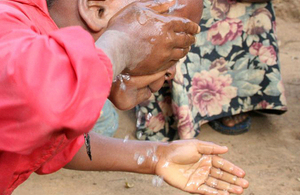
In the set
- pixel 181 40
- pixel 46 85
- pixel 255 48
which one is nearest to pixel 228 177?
pixel 181 40

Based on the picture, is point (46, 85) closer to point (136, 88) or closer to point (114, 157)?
point (136, 88)

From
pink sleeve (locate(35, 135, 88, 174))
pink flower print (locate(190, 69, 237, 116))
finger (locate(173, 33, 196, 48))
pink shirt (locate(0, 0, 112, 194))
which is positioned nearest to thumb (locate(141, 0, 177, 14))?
finger (locate(173, 33, 196, 48))

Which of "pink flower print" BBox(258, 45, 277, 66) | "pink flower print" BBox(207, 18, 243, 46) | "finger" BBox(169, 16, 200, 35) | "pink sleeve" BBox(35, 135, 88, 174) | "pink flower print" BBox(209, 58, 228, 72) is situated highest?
"finger" BBox(169, 16, 200, 35)

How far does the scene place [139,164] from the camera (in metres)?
2.18

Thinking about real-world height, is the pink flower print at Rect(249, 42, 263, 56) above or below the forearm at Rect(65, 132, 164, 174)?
below

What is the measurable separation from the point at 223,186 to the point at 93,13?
979mm

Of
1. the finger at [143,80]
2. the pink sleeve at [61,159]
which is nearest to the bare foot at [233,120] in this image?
the pink sleeve at [61,159]

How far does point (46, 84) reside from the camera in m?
1.24

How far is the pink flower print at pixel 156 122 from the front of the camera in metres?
3.79

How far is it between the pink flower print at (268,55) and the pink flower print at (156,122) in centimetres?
94

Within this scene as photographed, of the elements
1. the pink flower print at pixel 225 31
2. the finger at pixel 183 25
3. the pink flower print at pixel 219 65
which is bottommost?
the pink flower print at pixel 219 65

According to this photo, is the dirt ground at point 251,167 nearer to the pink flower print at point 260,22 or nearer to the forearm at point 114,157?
the pink flower print at point 260,22

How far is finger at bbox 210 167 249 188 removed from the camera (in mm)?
2176

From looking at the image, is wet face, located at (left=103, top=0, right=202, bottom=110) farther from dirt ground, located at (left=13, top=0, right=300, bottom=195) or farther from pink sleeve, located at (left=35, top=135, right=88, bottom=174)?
dirt ground, located at (left=13, top=0, right=300, bottom=195)
